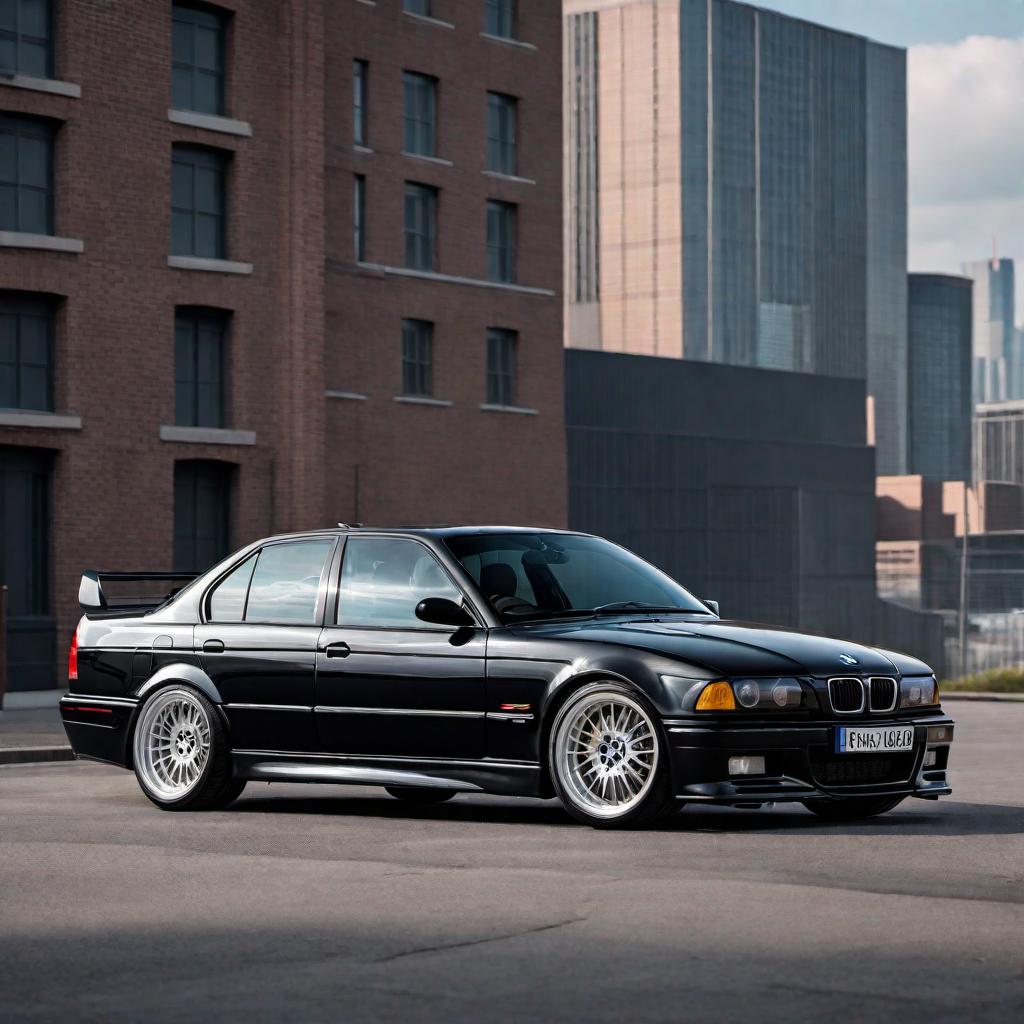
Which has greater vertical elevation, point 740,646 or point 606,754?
point 740,646

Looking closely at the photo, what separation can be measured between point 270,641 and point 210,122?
26.1m

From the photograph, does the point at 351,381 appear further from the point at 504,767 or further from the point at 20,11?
the point at 504,767

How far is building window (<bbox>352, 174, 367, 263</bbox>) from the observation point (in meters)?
42.9

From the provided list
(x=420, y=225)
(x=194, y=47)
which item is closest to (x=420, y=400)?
(x=420, y=225)

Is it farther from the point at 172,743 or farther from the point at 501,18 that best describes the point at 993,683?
the point at 172,743

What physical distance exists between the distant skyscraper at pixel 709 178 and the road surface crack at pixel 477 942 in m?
135

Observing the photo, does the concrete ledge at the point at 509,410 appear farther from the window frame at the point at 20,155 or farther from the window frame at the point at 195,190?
the window frame at the point at 20,155

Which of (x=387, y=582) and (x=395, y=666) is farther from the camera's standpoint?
(x=387, y=582)

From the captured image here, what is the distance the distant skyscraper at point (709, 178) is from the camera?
14425cm

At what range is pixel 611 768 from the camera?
392 inches

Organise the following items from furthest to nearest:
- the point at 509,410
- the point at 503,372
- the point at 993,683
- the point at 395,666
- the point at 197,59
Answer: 1. the point at 503,372
2. the point at 509,410
3. the point at 197,59
4. the point at 993,683
5. the point at 395,666

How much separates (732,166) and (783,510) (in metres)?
88.6

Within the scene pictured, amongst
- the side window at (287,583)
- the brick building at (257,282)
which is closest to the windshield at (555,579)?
the side window at (287,583)

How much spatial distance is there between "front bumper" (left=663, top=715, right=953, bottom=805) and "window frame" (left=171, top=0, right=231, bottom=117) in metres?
27.9
